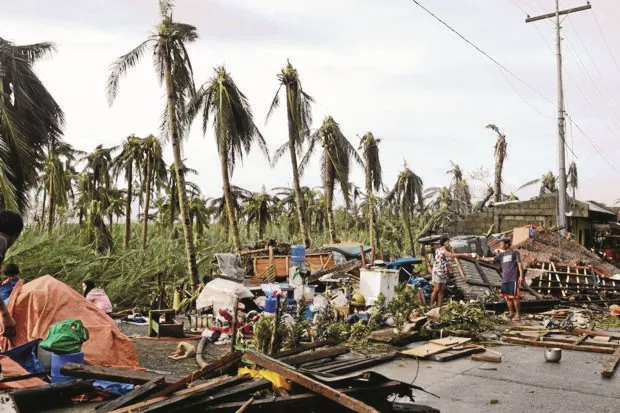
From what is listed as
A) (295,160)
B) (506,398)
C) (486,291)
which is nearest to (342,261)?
(486,291)

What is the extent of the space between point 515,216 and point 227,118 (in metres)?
14.3

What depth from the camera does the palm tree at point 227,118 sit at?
2042 centimetres

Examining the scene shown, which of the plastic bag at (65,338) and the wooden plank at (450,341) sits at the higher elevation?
the plastic bag at (65,338)

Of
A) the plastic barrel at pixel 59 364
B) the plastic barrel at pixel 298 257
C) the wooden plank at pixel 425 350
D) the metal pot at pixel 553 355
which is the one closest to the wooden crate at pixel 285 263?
the plastic barrel at pixel 298 257

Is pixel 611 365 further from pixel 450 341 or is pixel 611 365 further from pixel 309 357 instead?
pixel 309 357

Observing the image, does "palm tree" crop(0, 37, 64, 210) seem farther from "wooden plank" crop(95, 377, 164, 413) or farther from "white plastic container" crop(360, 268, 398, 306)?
"wooden plank" crop(95, 377, 164, 413)

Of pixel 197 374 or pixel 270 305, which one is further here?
pixel 270 305

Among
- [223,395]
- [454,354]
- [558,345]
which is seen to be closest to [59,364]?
[223,395]

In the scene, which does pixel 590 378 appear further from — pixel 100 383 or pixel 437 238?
pixel 437 238

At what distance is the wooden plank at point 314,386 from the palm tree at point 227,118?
1488 cm

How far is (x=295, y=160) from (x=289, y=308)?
13986 mm

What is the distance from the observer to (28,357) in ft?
20.7

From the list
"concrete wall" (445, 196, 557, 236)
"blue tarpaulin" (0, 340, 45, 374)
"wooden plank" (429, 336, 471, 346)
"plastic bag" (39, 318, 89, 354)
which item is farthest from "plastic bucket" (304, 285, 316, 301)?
"concrete wall" (445, 196, 557, 236)

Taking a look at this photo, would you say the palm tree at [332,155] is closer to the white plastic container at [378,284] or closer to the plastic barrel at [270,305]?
the white plastic container at [378,284]
